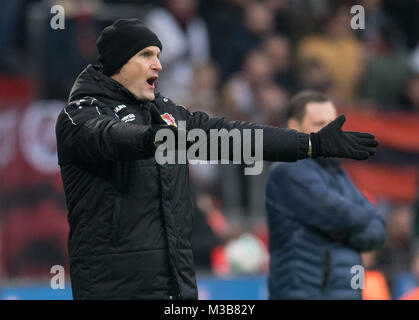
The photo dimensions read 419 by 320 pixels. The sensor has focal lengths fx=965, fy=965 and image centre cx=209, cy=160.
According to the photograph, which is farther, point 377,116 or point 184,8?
point 184,8

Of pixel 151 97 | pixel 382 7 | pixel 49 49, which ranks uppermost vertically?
pixel 382 7

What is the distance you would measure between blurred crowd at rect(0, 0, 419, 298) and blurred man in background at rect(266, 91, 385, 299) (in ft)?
6.92

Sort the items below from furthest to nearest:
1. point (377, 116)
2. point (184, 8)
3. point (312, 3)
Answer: point (312, 3) → point (184, 8) → point (377, 116)

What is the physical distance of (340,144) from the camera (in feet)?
15.1

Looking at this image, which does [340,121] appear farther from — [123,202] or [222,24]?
[222,24]

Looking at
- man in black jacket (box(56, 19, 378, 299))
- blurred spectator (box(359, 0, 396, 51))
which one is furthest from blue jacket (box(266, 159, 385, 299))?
blurred spectator (box(359, 0, 396, 51))

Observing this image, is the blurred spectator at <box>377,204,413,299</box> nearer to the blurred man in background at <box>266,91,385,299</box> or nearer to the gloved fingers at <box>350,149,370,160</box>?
the blurred man in background at <box>266,91,385,299</box>

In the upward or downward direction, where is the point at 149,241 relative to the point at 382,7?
downward

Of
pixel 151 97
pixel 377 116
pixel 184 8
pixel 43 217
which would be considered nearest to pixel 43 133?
pixel 43 217

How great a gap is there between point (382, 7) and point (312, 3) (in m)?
1.06

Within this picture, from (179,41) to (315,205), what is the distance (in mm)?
5642

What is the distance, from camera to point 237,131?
4812 mm

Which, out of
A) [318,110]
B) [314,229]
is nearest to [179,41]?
[318,110]

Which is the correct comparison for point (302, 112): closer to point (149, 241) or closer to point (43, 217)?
point (149, 241)
